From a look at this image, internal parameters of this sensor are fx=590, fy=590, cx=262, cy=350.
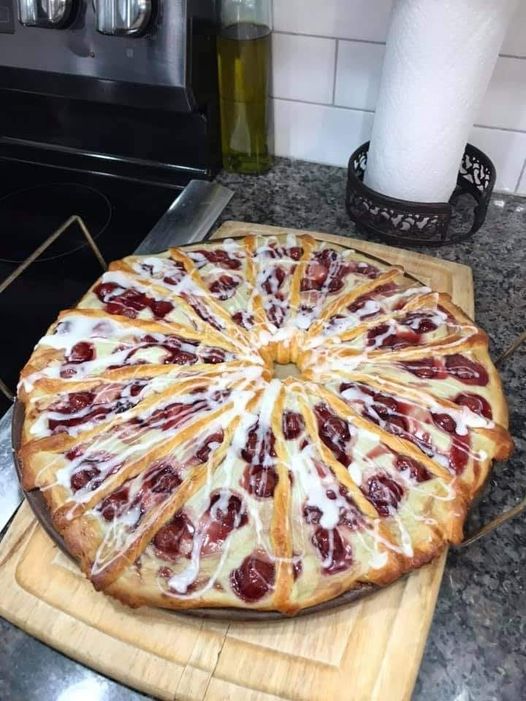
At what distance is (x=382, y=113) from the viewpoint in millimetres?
1234

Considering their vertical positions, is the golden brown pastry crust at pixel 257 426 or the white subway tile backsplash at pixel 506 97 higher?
the white subway tile backsplash at pixel 506 97

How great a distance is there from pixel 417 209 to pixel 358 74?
42cm

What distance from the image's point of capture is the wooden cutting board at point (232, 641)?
754 mm

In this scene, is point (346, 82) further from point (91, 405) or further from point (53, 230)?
point (91, 405)

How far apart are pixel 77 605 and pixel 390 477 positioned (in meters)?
0.48

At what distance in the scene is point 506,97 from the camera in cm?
137

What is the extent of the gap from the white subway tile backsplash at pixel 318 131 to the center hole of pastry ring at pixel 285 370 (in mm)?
768

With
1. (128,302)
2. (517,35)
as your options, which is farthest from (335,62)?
(128,302)

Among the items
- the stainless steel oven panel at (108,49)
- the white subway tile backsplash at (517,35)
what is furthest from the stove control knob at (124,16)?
the white subway tile backsplash at (517,35)

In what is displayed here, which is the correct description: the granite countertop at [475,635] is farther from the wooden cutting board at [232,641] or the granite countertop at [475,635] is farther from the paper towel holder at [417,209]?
the paper towel holder at [417,209]

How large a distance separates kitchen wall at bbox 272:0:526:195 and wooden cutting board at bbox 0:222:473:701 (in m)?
1.07

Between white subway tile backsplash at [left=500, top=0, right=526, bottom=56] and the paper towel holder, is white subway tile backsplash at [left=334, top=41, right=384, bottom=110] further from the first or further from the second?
white subway tile backsplash at [left=500, top=0, right=526, bottom=56]

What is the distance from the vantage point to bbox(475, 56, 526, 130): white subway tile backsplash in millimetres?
1327

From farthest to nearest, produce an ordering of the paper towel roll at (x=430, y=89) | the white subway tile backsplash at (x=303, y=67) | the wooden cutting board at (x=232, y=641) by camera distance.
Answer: the white subway tile backsplash at (x=303, y=67) < the paper towel roll at (x=430, y=89) < the wooden cutting board at (x=232, y=641)
